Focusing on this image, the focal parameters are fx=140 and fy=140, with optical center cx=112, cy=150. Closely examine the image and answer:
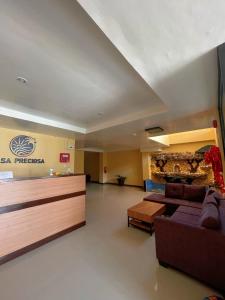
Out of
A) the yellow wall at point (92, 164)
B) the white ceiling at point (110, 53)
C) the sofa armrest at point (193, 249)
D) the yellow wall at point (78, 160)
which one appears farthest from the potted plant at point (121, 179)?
the sofa armrest at point (193, 249)

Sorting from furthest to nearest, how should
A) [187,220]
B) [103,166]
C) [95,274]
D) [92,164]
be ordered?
[92,164]
[103,166]
[187,220]
[95,274]

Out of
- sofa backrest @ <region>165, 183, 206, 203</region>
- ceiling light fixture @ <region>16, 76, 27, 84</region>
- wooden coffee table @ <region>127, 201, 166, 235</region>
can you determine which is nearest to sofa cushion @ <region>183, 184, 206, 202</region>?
sofa backrest @ <region>165, 183, 206, 203</region>

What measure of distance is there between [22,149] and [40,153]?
1.73 feet

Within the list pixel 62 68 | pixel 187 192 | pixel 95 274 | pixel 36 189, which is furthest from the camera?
pixel 187 192

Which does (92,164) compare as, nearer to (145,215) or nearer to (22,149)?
(22,149)

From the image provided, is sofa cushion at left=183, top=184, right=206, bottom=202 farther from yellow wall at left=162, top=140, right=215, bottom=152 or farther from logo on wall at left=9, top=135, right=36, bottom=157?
logo on wall at left=9, top=135, right=36, bottom=157

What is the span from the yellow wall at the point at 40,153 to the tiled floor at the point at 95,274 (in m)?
2.30

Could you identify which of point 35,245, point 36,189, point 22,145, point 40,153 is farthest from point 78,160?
point 35,245

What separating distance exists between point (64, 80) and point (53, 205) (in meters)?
2.43

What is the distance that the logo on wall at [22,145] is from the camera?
393 cm

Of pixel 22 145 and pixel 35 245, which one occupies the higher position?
pixel 22 145

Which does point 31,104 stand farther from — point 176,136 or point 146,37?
point 176,136

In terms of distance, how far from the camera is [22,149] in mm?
4070

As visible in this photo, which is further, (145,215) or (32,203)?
(145,215)
